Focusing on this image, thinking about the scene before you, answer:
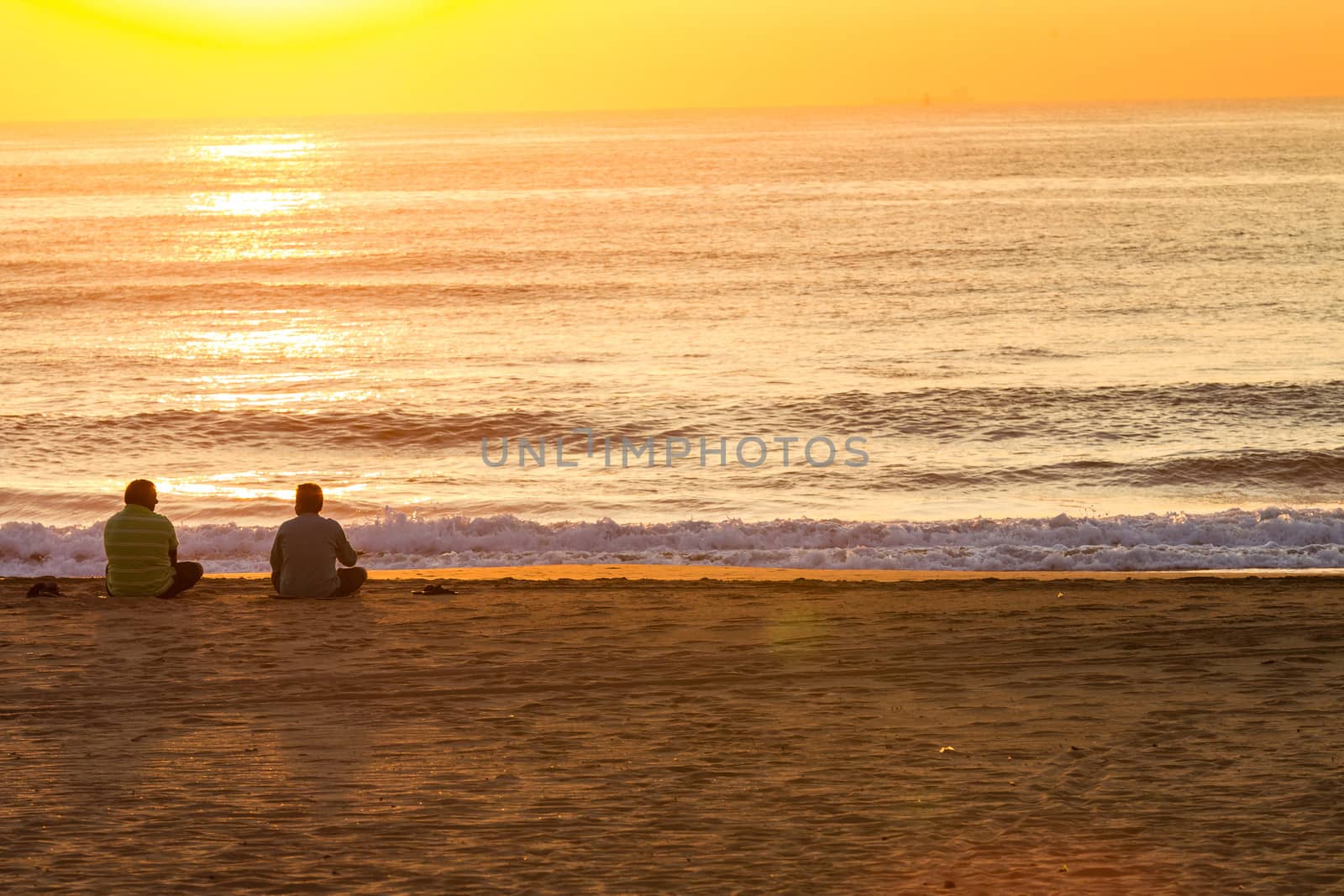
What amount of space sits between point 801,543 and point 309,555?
6.16 meters

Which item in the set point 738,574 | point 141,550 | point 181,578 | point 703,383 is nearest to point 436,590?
point 181,578

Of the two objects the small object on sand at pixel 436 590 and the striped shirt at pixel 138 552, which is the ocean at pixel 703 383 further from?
the striped shirt at pixel 138 552

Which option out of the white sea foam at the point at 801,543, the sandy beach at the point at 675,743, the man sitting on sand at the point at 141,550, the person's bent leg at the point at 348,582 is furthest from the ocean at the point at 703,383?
the sandy beach at the point at 675,743

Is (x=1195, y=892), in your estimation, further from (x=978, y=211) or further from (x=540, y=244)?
(x=978, y=211)

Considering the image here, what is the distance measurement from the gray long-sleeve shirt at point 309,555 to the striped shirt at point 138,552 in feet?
2.96

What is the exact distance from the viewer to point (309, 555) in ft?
38.8

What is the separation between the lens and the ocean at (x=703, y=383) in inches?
650

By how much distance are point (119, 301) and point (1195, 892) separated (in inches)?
1531

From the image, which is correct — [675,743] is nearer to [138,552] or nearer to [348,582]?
[348,582]

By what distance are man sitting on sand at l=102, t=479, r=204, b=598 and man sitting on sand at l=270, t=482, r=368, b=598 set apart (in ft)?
2.87

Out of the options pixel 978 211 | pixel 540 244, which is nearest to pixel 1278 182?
pixel 978 211

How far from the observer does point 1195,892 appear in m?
6.16

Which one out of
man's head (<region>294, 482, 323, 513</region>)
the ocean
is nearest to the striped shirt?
man's head (<region>294, 482, 323, 513</region>)

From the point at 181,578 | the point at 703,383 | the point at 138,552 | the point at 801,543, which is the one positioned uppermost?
the point at 703,383
